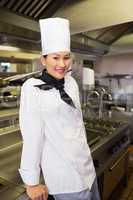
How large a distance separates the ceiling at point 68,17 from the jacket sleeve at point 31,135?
21.6 inches

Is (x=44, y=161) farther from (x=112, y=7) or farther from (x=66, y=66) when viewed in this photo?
(x=112, y=7)

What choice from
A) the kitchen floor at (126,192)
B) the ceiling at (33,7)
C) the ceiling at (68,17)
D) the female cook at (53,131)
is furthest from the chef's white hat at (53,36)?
the kitchen floor at (126,192)

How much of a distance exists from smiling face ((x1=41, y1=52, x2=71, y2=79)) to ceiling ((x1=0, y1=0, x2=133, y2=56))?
1.46 feet

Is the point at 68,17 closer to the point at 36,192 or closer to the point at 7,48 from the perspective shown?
the point at 7,48

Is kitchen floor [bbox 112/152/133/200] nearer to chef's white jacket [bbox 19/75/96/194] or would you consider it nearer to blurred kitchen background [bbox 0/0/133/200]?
blurred kitchen background [bbox 0/0/133/200]

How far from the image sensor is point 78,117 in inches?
36.3

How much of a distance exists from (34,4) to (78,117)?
92 centimetres

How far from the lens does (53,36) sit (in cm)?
86

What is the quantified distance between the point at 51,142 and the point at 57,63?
335mm

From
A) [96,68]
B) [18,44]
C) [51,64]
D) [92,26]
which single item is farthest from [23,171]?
[96,68]

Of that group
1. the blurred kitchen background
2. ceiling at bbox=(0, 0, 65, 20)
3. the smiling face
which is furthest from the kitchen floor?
ceiling at bbox=(0, 0, 65, 20)

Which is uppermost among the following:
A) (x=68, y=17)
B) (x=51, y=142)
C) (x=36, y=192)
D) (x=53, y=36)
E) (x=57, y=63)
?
(x=68, y=17)

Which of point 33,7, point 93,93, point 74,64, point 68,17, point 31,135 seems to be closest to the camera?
point 31,135

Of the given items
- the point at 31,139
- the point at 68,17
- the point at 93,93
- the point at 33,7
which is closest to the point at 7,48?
the point at 33,7
